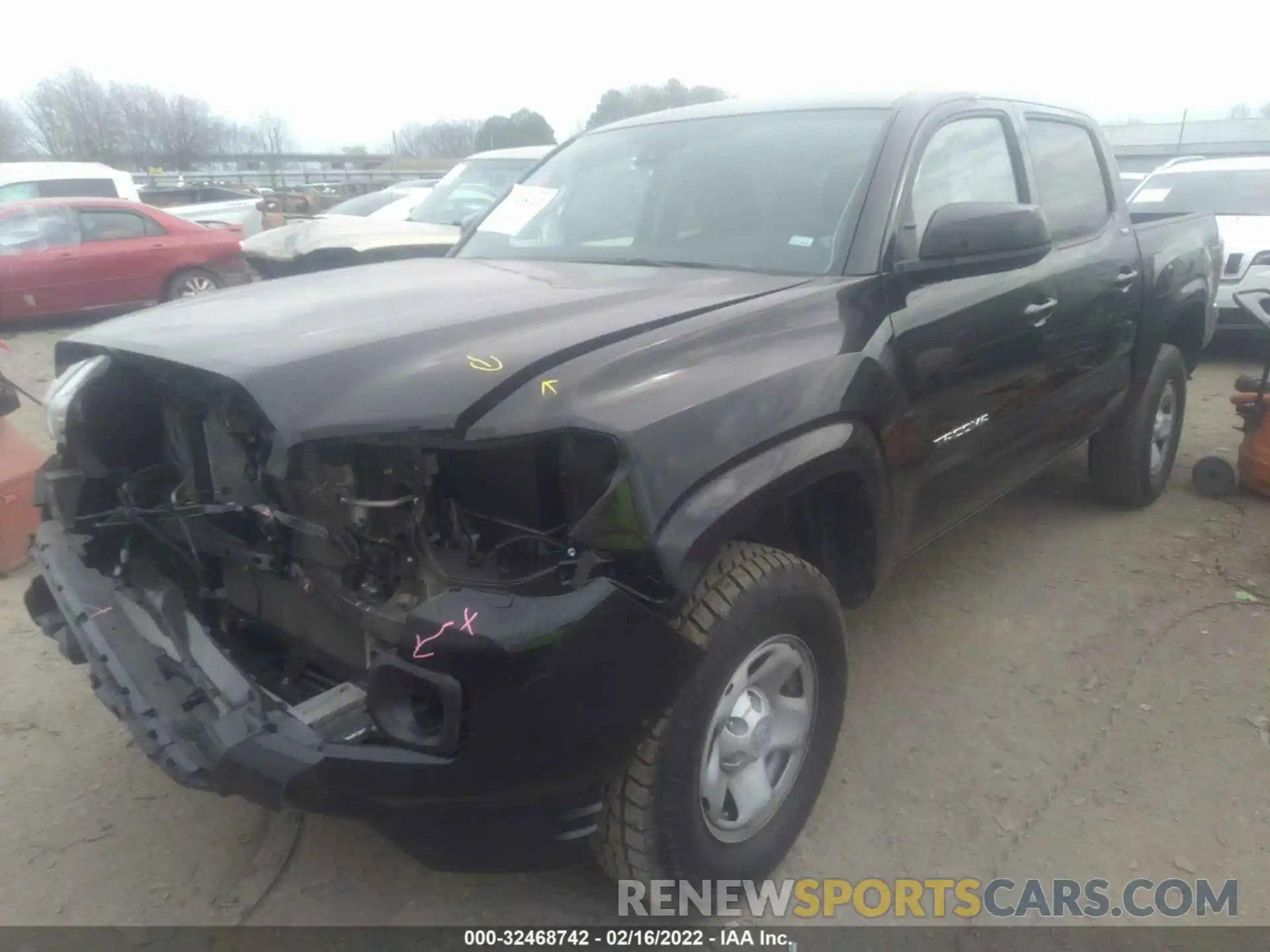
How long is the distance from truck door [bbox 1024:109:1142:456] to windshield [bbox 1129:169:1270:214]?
5.41m

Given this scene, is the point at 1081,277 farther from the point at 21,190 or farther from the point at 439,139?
the point at 439,139

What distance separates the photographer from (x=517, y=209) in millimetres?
3582

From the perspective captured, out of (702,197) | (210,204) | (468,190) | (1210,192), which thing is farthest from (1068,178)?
(210,204)

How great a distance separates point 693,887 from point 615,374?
1.17m

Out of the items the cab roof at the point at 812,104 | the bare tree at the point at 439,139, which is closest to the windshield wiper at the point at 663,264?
the cab roof at the point at 812,104

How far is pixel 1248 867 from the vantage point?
243 centimetres

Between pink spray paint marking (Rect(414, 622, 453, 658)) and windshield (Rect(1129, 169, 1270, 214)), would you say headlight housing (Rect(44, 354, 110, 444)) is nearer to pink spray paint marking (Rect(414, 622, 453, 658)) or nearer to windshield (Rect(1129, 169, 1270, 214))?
pink spray paint marking (Rect(414, 622, 453, 658))

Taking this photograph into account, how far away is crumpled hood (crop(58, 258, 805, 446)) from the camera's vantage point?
185 centimetres

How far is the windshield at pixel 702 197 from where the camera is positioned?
2805 mm

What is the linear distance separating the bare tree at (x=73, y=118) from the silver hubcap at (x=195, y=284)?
112ft

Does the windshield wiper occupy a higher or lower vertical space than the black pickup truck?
higher

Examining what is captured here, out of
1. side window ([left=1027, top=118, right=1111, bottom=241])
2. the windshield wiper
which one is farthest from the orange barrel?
side window ([left=1027, top=118, right=1111, bottom=241])

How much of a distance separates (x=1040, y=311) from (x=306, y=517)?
2439 mm

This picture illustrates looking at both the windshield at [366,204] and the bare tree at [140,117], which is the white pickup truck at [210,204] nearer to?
the windshield at [366,204]
